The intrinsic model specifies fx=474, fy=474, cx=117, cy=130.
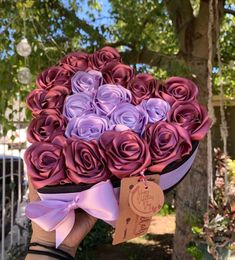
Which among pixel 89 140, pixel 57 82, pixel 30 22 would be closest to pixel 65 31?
pixel 30 22

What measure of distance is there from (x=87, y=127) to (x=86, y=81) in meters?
0.17

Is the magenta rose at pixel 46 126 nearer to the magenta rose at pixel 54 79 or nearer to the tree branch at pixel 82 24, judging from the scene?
the magenta rose at pixel 54 79

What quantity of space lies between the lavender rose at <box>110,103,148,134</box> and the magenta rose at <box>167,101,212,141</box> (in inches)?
2.6

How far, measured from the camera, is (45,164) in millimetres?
980

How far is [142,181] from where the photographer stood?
0.97m

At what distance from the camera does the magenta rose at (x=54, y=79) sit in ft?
3.91

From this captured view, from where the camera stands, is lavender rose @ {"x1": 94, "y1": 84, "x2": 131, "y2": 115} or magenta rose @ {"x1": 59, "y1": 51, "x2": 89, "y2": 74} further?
magenta rose @ {"x1": 59, "y1": 51, "x2": 89, "y2": 74}

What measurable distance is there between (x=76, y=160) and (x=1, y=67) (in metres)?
1.90

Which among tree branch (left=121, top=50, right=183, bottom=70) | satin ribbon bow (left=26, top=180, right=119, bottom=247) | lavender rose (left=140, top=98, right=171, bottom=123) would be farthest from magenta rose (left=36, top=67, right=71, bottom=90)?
tree branch (left=121, top=50, right=183, bottom=70)

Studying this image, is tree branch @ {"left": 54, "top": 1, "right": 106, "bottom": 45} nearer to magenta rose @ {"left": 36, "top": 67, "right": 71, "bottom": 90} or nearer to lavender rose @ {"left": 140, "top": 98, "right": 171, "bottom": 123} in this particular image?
magenta rose @ {"left": 36, "top": 67, "right": 71, "bottom": 90}

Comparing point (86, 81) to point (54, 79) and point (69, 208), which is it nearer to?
point (54, 79)

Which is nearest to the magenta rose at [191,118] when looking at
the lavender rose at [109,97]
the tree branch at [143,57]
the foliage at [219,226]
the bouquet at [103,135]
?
the bouquet at [103,135]

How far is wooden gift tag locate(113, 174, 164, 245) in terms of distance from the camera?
0.96 metres

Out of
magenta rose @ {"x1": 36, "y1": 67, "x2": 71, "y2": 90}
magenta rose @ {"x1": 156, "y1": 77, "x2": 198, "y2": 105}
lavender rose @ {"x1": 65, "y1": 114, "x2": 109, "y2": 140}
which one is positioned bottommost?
lavender rose @ {"x1": 65, "y1": 114, "x2": 109, "y2": 140}
